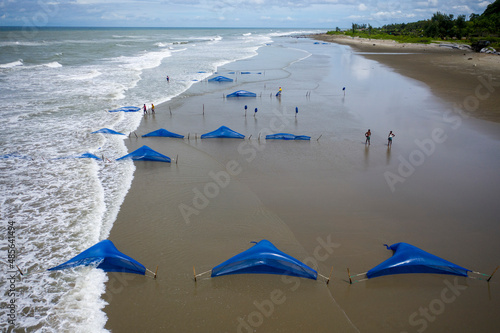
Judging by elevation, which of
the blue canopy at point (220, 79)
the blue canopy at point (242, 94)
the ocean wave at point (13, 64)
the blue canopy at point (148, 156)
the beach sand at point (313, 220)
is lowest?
the beach sand at point (313, 220)

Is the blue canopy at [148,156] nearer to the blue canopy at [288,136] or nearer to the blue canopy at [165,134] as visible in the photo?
the blue canopy at [165,134]

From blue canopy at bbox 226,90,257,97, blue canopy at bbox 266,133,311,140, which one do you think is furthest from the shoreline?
blue canopy at bbox 226,90,257,97

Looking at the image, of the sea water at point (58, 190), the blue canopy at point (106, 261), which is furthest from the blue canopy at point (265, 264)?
the sea water at point (58, 190)

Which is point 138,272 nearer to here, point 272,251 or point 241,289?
point 241,289

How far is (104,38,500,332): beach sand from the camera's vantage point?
8594 mm

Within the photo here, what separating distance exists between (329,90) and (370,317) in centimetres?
3074

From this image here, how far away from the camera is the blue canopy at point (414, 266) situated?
958 cm

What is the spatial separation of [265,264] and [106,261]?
5.06 meters

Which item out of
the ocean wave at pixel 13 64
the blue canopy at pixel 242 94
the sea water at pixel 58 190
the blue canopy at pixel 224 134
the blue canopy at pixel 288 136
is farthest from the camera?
the ocean wave at pixel 13 64

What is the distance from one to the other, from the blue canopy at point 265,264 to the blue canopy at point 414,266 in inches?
84.2

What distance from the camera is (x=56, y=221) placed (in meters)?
12.3

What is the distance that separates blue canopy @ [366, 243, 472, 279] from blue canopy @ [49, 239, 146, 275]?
7.38 m

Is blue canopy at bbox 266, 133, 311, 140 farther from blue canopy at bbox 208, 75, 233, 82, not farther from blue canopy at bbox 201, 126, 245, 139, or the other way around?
blue canopy at bbox 208, 75, 233, 82

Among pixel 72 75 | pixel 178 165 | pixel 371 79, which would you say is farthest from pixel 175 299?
pixel 72 75
